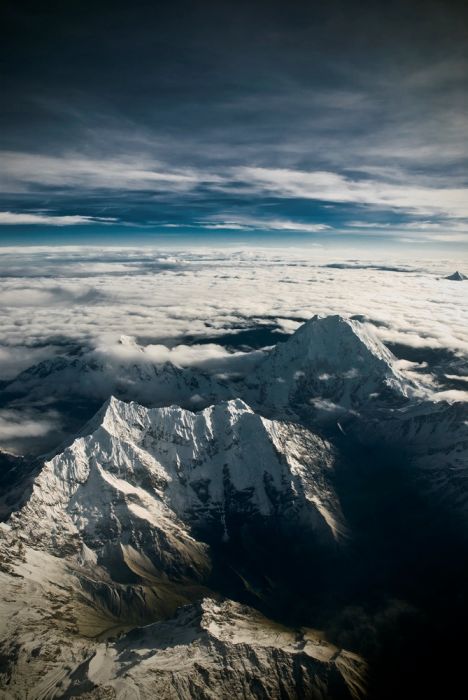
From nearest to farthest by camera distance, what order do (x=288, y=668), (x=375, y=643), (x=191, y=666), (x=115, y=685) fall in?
(x=115, y=685) < (x=191, y=666) < (x=288, y=668) < (x=375, y=643)

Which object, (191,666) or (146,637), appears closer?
(191,666)

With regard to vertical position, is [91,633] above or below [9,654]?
below

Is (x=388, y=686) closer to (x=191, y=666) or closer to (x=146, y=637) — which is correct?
(x=191, y=666)

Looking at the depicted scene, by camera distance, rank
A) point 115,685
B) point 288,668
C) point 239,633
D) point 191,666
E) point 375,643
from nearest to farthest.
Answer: point 115,685 < point 191,666 < point 288,668 < point 239,633 < point 375,643

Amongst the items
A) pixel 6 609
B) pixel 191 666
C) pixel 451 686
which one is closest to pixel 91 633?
pixel 6 609

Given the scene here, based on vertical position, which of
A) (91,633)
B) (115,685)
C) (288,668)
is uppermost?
(115,685)

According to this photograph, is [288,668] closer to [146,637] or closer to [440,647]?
[146,637]

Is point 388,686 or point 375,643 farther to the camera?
point 375,643

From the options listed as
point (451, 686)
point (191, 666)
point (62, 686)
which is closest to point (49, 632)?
point (62, 686)

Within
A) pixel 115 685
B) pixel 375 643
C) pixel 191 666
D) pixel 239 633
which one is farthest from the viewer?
pixel 375 643
